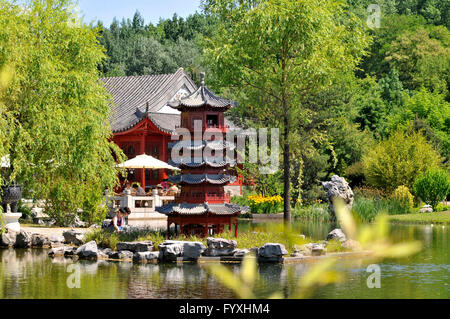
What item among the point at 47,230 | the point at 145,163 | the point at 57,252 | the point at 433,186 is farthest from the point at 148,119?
the point at 57,252

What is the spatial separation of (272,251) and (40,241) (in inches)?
345

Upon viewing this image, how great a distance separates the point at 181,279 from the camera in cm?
1678

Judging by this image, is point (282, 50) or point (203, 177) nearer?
point (203, 177)

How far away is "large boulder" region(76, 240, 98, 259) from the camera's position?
21.2 metres

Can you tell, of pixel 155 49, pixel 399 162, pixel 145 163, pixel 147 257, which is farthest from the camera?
pixel 155 49

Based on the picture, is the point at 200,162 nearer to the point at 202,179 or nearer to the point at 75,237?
the point at 202,179

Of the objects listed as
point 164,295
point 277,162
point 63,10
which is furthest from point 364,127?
point 164,295

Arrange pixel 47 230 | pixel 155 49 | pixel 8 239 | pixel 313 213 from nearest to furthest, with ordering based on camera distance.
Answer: pixel 8 239 → pixel 47 230 → pixel 313 213 → pixel 155 49

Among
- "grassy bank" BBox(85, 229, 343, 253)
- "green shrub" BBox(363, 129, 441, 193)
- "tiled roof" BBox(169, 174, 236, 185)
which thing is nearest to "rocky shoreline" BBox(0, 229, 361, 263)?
"grassy bank" BBox(85, 229, 343, 253)

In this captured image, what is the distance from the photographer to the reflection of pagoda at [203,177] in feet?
74.1

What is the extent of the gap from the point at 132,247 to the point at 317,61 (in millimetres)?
9204

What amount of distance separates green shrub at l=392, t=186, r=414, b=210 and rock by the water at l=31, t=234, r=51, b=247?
1998 cm

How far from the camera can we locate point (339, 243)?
2195 centimetres

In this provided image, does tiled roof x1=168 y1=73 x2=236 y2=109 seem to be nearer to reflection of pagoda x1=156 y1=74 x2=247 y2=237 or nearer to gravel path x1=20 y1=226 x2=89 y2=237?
reflection of pagoda x1=156 y1=74 x2=247 y2=237
